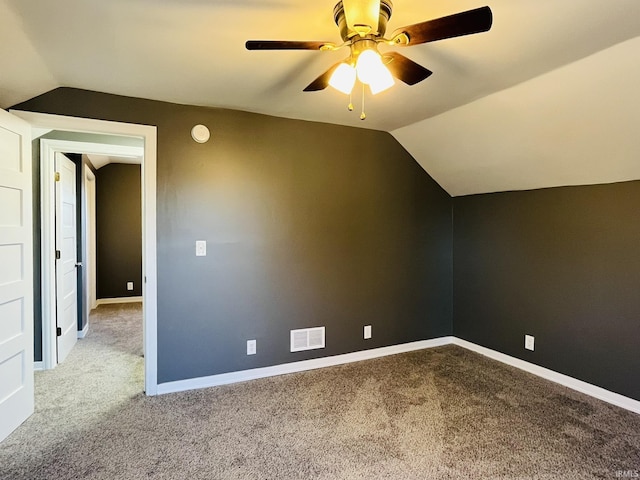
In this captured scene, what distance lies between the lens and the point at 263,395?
9.65ft

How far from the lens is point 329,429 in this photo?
246 cm

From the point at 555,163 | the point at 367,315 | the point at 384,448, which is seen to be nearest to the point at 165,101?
the point at 367,315

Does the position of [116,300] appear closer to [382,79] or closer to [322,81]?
[322,81]

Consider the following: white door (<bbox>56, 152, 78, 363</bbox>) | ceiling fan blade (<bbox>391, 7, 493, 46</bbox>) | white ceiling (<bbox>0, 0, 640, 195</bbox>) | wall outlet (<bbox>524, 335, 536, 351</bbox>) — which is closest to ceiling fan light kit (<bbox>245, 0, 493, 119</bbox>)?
ceiling fan blade (<bbox>391, 7, 493, 46</bbox>)

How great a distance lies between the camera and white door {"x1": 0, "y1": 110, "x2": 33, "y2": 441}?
7.53 ft

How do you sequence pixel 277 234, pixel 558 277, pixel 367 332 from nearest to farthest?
pixel 558 277 → pixel 277 234 → pixel 367 332

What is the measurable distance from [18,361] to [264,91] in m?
2.41

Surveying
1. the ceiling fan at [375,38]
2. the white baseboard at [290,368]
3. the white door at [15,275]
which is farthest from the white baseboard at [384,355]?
the ceiling fan at [375,38]

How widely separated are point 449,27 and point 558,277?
2679 mm

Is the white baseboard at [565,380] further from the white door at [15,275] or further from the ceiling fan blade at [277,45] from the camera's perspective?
the white door at [15,275]

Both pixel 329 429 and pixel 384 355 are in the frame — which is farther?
pixel 384 355

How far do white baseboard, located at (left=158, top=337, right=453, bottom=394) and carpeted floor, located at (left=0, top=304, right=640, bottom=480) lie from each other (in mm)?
90

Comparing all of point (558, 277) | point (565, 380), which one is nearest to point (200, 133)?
point (558, 277)

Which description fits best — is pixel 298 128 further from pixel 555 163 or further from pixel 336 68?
pixel 555 163
